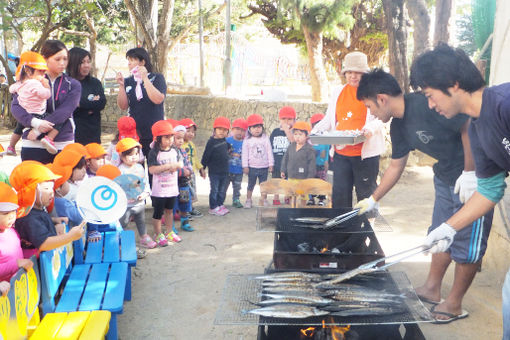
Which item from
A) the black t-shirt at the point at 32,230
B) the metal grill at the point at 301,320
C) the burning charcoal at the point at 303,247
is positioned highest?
the black t-shirt at the point at 32,230

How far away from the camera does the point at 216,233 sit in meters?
5.93

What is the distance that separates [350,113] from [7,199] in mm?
3345

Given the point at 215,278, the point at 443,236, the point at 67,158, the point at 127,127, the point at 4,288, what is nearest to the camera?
the point at 4,288

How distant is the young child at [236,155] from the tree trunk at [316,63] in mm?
9693

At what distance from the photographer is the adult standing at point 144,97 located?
18.2 feet

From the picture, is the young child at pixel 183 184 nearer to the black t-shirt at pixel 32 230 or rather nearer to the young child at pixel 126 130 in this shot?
the young child at pixel 126 130

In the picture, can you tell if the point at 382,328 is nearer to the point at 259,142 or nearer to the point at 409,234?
the point at 409,234

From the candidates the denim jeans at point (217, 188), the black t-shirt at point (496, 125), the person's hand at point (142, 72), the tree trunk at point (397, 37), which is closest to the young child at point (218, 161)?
the denim jeans at point (217, 188)

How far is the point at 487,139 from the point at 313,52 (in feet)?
48.1

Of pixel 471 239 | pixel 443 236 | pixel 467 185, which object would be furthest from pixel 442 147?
pixel 443 236

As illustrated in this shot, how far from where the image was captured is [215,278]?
179 inches

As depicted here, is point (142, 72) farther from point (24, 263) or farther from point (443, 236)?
point (443, 236)

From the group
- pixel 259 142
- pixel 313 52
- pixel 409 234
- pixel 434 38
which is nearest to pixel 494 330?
pixel 409 234

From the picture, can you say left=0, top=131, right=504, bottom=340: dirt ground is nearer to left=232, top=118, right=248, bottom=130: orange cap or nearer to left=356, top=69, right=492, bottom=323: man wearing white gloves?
left=356, top=69, right=492, bottom=323: man wearing white gloves
